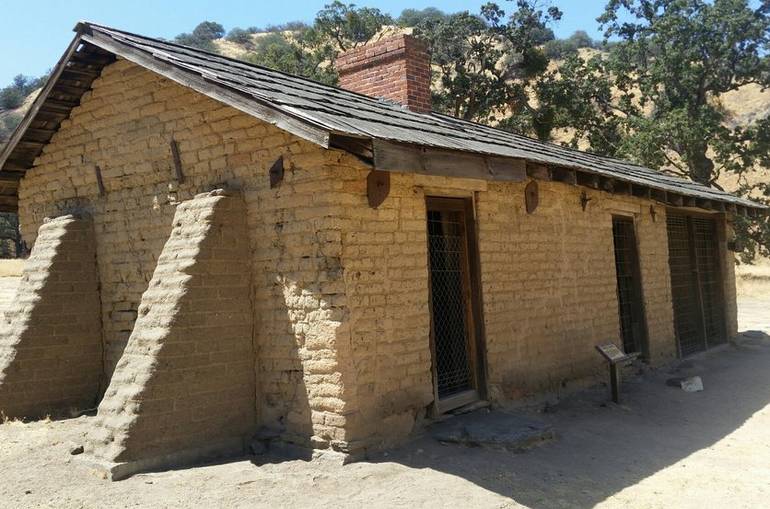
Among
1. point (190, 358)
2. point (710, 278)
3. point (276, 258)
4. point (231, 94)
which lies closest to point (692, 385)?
point (710, 278)

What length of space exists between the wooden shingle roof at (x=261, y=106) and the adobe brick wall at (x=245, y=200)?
0.27 m

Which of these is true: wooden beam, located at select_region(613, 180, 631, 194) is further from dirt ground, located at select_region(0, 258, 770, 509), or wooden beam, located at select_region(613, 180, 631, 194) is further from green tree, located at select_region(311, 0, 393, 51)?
green tree, located at select_region(311, 0, 393, 51)

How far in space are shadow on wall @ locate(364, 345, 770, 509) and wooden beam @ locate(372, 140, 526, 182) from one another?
2.45 meters

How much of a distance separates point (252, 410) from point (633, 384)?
574cm

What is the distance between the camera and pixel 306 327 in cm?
587

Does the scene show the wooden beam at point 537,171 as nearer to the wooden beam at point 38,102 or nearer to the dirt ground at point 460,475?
the dirt ground at point 460,475

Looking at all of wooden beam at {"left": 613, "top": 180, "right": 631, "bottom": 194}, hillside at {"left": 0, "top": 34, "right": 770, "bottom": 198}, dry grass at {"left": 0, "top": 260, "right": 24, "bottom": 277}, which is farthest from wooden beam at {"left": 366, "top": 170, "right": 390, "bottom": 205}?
hillside at {"left": 0, "top": 34, "right": 770, "bottom": 198}

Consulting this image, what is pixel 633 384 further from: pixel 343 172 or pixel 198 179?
pixel 198 179

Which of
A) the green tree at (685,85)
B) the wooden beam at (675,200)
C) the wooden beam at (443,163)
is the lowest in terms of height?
the wooden beam at (443,163)

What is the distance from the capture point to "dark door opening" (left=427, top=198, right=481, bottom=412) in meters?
7.02

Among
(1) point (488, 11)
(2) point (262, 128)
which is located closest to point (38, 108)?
(2) point (262, 128)

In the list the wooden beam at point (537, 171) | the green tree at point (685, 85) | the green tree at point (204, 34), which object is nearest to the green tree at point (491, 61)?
the green tree at point (685, 85)

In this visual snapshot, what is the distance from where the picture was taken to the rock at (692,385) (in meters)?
9.30

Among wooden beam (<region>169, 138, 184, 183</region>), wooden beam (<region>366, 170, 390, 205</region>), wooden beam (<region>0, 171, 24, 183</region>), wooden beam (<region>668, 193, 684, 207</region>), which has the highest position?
wooden beam (<region>0, 171, 24, 183</region>)
